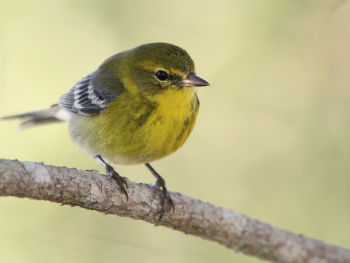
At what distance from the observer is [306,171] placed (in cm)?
618

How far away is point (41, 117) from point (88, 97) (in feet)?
3.79

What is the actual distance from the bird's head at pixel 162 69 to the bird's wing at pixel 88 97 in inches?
13.5

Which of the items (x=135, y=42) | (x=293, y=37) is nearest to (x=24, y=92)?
(x=135, y=42)

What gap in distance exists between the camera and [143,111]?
459cm

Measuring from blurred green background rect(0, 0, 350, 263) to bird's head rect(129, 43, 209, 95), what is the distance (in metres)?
1.80

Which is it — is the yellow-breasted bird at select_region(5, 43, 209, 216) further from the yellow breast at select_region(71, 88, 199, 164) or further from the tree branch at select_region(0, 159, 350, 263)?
the tree branch at select_region(0, 159, 350, 263)

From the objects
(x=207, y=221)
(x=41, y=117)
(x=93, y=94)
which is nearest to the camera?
(x=207, y=221)

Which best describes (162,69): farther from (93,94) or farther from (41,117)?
(41,117)

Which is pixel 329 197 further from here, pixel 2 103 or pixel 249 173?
pixel 2 103

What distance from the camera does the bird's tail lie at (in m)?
6.13

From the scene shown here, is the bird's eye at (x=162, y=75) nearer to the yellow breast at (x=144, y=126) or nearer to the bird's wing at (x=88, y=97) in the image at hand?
the yellow breast at (x=144, y=126)

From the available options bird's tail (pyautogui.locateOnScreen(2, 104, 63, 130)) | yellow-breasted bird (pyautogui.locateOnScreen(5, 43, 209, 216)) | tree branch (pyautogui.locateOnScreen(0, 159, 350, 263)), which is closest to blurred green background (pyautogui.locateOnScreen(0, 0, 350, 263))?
bird's tail (pyautogui.locateOnScreen(2, 104, 63, 130))

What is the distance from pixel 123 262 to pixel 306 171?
9.40ft

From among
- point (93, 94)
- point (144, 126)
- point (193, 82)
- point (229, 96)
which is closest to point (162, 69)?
point (193, 82)
